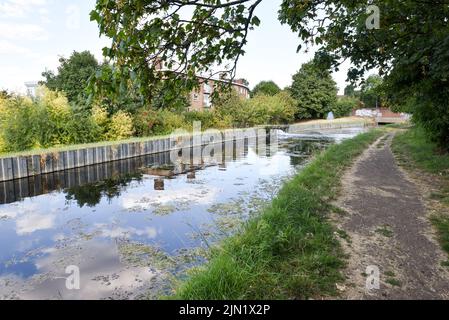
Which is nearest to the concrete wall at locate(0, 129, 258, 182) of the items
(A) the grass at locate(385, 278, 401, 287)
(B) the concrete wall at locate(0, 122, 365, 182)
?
(B) the concrete wall at locate(0, 122, 365, 182)

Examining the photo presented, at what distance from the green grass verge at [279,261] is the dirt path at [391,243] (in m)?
0.26

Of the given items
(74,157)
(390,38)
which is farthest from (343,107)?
(390,38)

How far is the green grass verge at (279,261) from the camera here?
12.3 feet

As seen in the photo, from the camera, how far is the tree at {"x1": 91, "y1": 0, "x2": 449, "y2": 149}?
3432 millimetres

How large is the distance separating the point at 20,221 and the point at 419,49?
9749 mm

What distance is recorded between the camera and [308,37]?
6.20m

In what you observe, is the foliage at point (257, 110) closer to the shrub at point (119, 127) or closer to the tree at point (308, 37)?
the shrub at point (119, 127)

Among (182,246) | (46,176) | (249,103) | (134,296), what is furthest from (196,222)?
(249,103)

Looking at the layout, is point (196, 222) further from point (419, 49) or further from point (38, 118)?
point (38, 118)

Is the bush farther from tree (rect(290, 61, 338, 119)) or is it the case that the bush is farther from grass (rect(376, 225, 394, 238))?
grass (rect(376, 225, 394, 238))

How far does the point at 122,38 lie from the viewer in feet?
10.6

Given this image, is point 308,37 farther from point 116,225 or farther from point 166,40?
point 116,225

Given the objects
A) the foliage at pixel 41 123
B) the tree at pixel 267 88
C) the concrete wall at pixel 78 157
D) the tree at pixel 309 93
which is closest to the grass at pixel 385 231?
the concrete wall at pixel 78 157

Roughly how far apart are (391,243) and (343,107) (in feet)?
193
